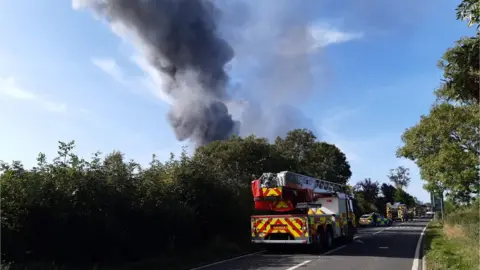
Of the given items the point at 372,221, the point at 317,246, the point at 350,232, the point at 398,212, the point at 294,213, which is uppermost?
Result: the point at 294,213

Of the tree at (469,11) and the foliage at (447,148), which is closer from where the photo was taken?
the tree at (469,11)

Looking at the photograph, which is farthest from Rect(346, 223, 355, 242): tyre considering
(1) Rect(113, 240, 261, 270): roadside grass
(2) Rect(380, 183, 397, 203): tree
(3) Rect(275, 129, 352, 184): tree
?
(2) Rect(380, 183, 397, 203): tree

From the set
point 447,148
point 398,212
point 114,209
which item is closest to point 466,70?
point 114,209

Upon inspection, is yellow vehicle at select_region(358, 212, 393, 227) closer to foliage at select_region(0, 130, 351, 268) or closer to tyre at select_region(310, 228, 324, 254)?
foliage at select_region(0, 130, 351, 268)

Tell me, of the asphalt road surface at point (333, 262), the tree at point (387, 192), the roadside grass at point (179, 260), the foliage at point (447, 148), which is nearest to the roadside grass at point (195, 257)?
the roadside grass at point (179, 260)

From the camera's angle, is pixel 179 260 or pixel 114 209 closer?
pixel 114 209

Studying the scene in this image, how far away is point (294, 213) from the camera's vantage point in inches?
698

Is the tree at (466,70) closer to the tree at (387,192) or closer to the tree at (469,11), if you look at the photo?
the tree at (469,11)

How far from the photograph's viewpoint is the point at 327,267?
12312 millimetres

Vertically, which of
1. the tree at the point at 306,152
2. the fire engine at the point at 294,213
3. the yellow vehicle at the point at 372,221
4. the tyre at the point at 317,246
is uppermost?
the tree at the point at 306,152

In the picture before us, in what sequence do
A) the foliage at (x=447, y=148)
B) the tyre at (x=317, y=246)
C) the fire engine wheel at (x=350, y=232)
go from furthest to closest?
the foliage at (x=447, y=148) → the fire engine wheel at (x=350, y=232) → the tyre at (x=317, y=246)

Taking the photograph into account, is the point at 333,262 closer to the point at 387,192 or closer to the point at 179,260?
the point at 179,260

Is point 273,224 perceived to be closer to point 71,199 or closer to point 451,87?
point 71,199

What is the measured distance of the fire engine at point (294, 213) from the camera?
16.3 metres
